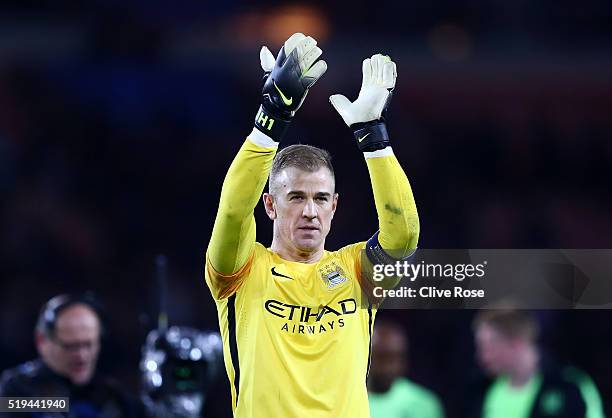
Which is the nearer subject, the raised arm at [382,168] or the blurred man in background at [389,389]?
the raised arm at [382,168]

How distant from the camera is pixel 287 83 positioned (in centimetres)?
342

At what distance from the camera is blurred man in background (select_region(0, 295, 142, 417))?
16.1ft

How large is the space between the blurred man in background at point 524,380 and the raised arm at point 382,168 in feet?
7.64

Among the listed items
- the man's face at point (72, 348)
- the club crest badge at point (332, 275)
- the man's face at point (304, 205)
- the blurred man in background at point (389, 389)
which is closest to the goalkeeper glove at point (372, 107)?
the man's face at point (304, 205)

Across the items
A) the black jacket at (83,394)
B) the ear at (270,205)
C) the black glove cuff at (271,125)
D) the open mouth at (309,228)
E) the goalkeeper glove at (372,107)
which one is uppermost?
the goalkeeper glove at (372,107)

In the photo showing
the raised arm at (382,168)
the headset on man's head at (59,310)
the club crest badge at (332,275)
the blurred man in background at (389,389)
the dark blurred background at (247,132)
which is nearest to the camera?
the raised arm at (382,168)

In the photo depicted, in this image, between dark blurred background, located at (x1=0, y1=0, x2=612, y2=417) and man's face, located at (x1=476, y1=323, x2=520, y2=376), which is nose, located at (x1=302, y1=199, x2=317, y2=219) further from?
dark blurred background, located at (x1=0, y1=0, x2=612, y2=417)

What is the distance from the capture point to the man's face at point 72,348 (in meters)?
4.91

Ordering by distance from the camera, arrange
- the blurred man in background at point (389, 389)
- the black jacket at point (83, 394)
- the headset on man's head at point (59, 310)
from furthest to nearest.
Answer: the blurred man in background at point (389, 389)
the headset on man's head at point (59, 310)
the black jacket at point (83, 394)

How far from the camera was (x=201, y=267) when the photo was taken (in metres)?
8.36

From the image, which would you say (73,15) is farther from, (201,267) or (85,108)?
(201,267)

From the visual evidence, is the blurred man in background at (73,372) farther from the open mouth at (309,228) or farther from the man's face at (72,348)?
the open mouth at (309,228)

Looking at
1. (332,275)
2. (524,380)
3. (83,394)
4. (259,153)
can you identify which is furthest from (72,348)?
(524,380)

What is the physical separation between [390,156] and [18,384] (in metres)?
2.50
